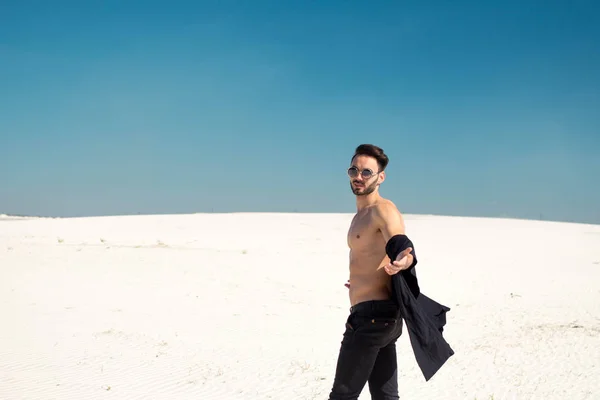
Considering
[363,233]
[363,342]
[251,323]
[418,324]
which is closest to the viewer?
[418,324]

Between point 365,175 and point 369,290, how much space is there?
2.49 feet

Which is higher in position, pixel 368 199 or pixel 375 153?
Answer: pixel 375 153

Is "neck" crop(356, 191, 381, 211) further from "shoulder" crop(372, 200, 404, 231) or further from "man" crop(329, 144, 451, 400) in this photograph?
"shoulder" crop(372, 200, 404, 231)

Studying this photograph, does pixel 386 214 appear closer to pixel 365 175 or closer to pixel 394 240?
pixel 394 240

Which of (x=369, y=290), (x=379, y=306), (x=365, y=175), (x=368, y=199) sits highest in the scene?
(x=365, y=175)

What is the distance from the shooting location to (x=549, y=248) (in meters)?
27.8

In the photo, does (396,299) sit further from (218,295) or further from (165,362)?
(218,295)

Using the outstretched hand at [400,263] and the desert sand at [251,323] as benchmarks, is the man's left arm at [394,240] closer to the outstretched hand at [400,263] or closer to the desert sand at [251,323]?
the outstretched hand at [400,263]

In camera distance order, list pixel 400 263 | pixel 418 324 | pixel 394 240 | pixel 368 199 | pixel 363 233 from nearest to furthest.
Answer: pixel 400 263 → pixel 394 240 → pixel 418 324 → pixel 363 233 → pixel 368 199

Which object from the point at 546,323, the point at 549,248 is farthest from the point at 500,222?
the point at 546,323

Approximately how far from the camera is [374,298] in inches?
145

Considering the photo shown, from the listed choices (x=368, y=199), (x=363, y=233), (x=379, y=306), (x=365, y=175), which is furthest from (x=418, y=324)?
(x=365, y=175)

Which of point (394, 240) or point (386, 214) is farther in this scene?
point (386, 214)

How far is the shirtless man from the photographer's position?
3.64m
